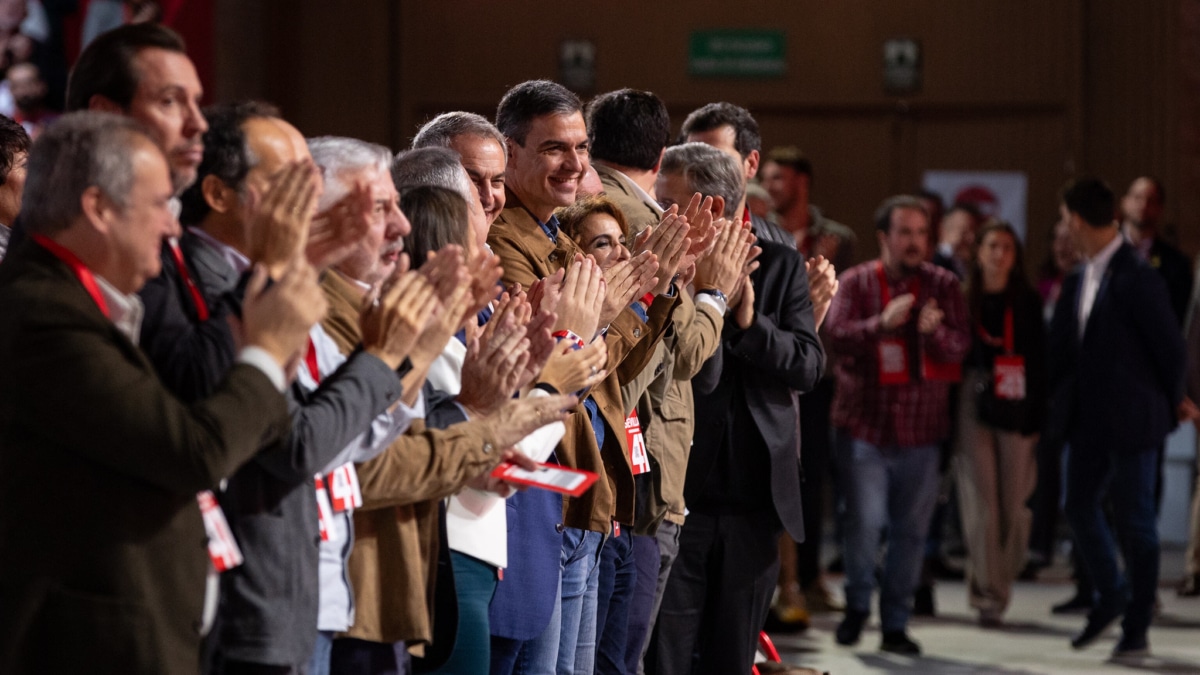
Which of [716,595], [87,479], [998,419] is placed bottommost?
[716,595]

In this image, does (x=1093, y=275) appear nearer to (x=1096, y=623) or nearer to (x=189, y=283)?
(x=1096, y=623)

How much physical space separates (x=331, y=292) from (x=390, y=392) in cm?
30

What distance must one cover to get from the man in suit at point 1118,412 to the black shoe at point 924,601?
0.71m

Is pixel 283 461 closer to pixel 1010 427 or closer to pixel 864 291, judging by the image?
pixel 864 291

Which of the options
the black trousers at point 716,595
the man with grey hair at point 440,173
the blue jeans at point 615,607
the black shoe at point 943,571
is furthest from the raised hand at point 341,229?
the black shoe at point 943,571

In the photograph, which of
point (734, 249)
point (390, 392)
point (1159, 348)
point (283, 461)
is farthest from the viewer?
point (1159, 348)

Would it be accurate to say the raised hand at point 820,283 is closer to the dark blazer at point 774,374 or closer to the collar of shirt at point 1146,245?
the dark blazer at point 774,374

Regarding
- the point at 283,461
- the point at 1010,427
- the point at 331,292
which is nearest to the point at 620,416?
the point at 331,292

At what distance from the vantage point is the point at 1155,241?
785cm

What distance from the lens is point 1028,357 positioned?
6.87 meters

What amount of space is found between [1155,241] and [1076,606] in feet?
6.43

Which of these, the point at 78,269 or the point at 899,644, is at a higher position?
the point at 78,269

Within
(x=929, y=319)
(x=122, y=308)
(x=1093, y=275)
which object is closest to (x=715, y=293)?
(x=122, y=308)

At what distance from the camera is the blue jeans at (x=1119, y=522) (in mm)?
6230
